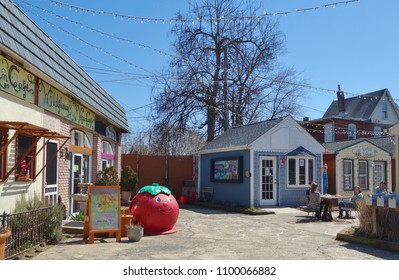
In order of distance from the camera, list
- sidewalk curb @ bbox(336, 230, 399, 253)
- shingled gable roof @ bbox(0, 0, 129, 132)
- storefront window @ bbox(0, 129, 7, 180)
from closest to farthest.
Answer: shingled gable roof @ bbox(0, 0, 129, 132) → storefront window @ bbox(0, 129, 7, 180) → sidewalk curb @ bbox(336, 230, 399, 253)

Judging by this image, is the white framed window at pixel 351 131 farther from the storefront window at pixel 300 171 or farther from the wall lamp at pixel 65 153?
the wall lamp at pixel 65 153

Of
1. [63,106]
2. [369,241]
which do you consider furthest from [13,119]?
[369,241]

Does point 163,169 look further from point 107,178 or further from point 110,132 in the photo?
point 107,178

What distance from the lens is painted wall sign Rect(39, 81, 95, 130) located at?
32.0 feet

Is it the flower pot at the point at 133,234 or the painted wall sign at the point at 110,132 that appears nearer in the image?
the flower pot at the point at 133,234

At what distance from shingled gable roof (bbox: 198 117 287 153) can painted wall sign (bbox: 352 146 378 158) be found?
19.2ft

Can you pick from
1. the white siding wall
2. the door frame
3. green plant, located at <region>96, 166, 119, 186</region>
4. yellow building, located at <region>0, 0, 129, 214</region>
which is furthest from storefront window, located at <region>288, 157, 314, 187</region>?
the white siding wall

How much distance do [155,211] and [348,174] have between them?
48.0 feet

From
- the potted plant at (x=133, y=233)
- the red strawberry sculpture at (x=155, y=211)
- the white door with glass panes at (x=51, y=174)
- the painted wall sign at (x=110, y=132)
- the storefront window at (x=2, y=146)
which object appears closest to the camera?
the storefront window at (x=2, y=146)

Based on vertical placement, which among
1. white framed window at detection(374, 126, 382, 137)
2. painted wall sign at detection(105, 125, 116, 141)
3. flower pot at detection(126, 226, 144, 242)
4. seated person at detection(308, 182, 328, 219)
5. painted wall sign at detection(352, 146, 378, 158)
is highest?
white framed window at detection(374, 126, 382, 137)

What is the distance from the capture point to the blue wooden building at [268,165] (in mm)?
17812

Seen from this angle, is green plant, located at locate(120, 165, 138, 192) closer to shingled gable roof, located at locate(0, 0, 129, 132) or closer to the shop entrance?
the shop entrance

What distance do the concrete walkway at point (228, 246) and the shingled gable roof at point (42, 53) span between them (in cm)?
371

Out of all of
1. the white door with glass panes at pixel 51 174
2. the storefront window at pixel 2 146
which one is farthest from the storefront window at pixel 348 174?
the storefront window at pixel 2 146
